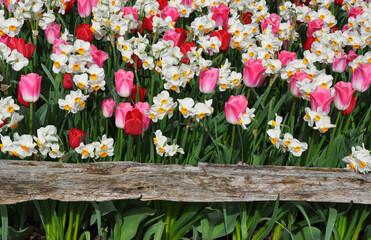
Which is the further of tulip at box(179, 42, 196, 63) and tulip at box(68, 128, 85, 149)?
tulip at box(179, 42, 196, 63)

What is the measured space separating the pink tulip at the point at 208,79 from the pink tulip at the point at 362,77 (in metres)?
0.76

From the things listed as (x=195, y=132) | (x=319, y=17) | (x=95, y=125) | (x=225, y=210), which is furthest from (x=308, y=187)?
(x=319, y=17)

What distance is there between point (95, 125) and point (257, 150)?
2.87ft

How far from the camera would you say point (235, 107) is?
2.00 m

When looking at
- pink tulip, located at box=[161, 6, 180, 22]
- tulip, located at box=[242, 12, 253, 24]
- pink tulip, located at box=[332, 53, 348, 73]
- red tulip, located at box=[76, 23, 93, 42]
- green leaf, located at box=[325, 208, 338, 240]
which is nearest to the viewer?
green leaf, located at box=[325, 208, 338, 240]

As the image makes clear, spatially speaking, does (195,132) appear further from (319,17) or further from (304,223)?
(319,17)

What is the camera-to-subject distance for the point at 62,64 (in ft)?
6.84

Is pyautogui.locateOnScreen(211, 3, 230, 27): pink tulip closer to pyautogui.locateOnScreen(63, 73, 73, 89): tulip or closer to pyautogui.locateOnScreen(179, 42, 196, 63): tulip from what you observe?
pyautogui.locateOnScreen(179, 42, 196, 63): tulip

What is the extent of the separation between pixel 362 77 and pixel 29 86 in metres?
1.67

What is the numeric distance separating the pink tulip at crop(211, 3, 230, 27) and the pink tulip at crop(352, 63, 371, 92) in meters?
1.01

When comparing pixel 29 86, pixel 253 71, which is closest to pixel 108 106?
pixel 29 86

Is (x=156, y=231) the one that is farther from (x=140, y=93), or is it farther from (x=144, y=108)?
(x=140, y=93)

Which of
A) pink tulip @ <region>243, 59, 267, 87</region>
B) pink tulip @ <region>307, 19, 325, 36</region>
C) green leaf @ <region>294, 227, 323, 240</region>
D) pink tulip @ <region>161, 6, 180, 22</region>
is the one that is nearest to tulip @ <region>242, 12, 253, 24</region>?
pink tulip @ <region>307, 19, 325, 36</region>

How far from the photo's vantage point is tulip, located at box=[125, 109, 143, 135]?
192 centimetres
